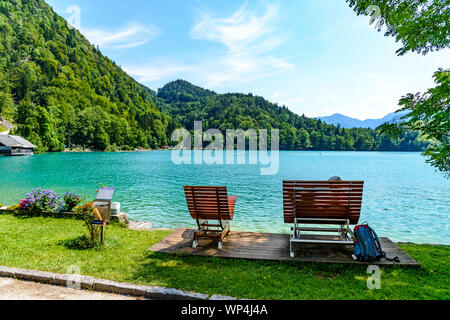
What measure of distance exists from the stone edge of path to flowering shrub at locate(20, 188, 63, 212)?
5114 mm

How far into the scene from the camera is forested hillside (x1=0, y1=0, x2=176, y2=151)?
97188mm

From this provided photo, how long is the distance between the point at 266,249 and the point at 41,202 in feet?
27.3

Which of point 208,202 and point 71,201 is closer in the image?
point 208,202

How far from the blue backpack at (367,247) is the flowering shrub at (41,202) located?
9.65 meters

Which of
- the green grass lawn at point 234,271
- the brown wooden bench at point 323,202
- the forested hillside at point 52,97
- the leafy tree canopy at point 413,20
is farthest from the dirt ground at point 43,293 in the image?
the forested hillside at point 52,97

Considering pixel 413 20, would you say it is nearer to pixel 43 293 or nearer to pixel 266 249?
pixel 266 249

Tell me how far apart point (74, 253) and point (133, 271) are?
6.30ft

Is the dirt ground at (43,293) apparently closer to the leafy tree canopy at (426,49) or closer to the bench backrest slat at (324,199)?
the bench backrest slat at (324,199)

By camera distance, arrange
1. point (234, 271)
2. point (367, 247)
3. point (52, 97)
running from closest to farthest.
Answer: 1. point (234, 271)
2. point (367, 247)
3. point (52, 97)

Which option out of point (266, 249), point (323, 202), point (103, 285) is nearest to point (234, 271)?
point (266, 249)

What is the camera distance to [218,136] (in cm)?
16238

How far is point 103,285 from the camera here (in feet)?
14.8

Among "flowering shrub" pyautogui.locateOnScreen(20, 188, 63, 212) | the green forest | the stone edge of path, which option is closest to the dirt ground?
the stone edge of path
